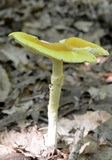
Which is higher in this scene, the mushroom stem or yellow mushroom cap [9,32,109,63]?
yellow mushroom cap [9,32,109,63]

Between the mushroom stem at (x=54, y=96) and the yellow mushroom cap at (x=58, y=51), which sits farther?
the mushroom stem at (x=54, y=96)

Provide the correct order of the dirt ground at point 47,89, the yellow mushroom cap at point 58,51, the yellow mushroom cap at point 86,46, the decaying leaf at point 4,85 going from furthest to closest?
the decaying leaf at point 4,85 < the dirt ground at point 47,89 < the yellow mushroom cap at point 86,46 < the yellow mushroom cap at point 58,51

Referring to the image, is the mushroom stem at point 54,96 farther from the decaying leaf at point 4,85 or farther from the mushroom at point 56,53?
the decaying leaf at point 4,85

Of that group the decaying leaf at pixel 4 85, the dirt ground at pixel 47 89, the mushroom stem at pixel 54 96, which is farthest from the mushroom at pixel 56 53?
the decaying leaf at pixel 4 85

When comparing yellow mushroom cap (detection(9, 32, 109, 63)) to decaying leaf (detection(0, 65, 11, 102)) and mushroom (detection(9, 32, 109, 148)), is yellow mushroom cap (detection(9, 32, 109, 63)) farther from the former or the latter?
decaying leaf (detection(0, 65, 11, 102))

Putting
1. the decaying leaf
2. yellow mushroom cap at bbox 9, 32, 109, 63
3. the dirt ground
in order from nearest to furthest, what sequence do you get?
1. yellow mushroom cap at bbox 9, 32, 109, 63
2. the dirt ground
3. the decaying leaf

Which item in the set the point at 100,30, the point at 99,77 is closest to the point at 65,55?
the point at 99,77

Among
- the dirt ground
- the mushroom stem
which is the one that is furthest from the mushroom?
the dirt ground

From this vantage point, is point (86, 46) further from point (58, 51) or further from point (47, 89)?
point (47, 89)
